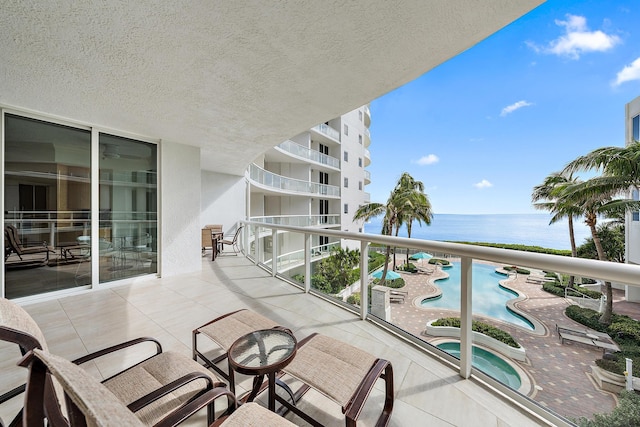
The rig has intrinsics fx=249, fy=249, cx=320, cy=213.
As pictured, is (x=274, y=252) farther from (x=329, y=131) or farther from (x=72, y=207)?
(x=329, y=131)

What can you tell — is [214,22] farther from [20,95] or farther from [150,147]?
[150,147]

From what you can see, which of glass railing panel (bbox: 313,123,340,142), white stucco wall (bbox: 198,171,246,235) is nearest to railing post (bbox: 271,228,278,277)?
white stucco wall (bbox: 198,171,246,235)

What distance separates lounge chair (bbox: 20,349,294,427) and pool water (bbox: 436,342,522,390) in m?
1.69

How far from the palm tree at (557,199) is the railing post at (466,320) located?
10596 mm

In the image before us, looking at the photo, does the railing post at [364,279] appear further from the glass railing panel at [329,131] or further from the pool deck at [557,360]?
the glass railing panel at [329,131]

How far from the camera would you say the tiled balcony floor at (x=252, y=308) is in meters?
1.73

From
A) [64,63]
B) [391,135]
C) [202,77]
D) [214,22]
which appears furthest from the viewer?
[391,135]

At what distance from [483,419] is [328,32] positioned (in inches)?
118

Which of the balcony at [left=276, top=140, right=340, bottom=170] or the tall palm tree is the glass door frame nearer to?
the balcony at [left=276, top=140, right=340, bottom=170]

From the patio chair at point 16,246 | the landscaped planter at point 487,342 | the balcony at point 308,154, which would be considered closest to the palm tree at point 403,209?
the balcony at point 308,154

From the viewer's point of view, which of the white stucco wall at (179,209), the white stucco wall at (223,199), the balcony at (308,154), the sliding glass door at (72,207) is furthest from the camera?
the balcony at (308,154)

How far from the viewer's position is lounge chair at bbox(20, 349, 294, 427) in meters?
0.59

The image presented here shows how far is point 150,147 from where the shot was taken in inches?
196

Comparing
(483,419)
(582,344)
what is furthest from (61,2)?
(582,344)
